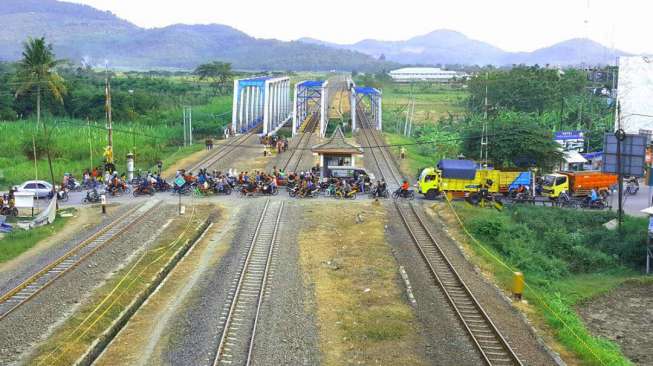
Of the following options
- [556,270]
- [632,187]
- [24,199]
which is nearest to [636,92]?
[632,187]

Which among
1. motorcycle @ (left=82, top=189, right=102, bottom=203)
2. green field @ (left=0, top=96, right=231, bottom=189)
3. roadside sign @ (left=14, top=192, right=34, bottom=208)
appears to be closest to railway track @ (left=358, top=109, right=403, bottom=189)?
green field @ (left=0, top=96, right=231, bottom=189)

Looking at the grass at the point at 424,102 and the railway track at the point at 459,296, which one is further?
the grass at the point at 424,102

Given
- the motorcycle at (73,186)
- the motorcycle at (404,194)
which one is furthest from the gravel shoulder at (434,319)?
the motorcycle at (73,186)

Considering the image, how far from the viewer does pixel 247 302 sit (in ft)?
58.0

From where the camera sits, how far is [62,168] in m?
40.2

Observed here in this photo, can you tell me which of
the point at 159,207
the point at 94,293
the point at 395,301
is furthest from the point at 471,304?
the point at 159,207

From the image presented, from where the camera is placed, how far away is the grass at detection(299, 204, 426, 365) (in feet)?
48.1

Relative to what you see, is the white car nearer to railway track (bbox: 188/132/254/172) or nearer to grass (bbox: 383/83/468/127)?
Answer: railway track (bbox: 188/132/254/172)

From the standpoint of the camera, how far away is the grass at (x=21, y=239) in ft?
74.2

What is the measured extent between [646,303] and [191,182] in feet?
69.6

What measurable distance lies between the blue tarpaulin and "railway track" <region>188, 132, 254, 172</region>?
50.9ft

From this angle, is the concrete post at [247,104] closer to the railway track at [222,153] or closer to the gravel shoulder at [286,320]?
the railway track at [222,153]

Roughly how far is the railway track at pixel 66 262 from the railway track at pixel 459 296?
11223mm

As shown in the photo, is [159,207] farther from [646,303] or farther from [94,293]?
[646,303]
